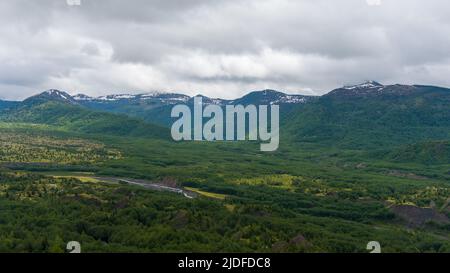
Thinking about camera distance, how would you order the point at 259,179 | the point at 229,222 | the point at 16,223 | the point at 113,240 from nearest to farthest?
the point at 113,240 → the point at 16,223 → the point at 229,222 → the point at 259,179

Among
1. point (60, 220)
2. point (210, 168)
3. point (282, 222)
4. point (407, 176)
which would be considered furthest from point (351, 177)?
point (60, 220)

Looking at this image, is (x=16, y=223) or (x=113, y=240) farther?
(x=16, y=223)

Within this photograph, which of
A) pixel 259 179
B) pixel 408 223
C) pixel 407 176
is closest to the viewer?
pixel 408 223

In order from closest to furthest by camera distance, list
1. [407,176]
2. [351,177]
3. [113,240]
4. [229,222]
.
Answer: [113,240]
[229,222]
[351,177]
[407,176]
